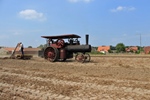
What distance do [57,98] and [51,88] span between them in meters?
1.20

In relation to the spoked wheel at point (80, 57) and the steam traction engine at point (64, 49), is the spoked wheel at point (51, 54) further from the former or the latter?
the spoked wheel at point (80, 57)

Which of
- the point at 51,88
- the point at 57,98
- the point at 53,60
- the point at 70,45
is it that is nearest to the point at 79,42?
the point at 70,45

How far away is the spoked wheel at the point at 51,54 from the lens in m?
17.4

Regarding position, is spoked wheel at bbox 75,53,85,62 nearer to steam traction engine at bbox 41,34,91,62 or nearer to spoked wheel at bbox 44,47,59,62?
steam traction engine at bbox 41,34,91,62

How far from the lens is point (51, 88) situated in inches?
284

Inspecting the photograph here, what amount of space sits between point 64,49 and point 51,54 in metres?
1.22

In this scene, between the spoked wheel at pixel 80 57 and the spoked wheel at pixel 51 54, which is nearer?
the spoked wheel at pixel 80 57

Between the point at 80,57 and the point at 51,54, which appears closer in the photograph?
the point at 80,57

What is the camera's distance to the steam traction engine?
54.7 feet

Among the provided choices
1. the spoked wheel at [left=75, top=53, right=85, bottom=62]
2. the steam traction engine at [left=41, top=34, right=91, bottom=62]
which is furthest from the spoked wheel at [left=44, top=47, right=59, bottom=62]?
the spoked wheel at [left=75, top=53, right=85, bottom=62]

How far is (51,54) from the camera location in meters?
17.7

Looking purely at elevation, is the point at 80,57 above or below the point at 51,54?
below

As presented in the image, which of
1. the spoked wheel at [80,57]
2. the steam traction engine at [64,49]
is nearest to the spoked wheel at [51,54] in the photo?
the steam traction engine at [64,49]

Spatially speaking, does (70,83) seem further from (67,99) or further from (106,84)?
(67,99)
